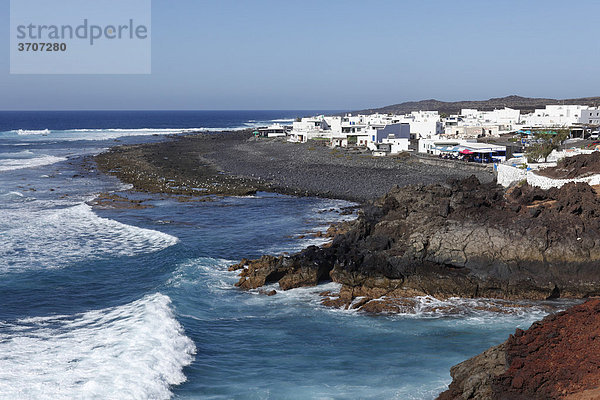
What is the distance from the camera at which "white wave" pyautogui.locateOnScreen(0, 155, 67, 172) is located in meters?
65.1

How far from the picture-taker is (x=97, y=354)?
15.9 metres

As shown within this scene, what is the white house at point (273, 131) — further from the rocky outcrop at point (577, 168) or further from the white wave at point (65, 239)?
the rocky outcrop at point (577, 168)

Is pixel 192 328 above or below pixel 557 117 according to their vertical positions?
below

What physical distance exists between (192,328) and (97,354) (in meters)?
3.32

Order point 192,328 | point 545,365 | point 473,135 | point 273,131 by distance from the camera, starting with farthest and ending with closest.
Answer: point 273,131 → point 473,135 → point 192,328 → point 545,365

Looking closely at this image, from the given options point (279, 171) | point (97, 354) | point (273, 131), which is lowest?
point (97, 354)

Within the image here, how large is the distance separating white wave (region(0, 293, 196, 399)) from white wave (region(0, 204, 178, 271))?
7.48m

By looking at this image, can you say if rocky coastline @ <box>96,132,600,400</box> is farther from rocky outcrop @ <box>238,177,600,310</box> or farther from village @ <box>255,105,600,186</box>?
village @ <box>255,105,600,186</box>

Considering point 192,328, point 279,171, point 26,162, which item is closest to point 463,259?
point 192,328

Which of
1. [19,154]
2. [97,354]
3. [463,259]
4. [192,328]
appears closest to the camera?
[97,354]

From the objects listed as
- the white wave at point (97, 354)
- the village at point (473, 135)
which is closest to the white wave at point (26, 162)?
the village at point (473, 135)

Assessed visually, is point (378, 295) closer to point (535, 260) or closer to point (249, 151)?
point (535, 260)

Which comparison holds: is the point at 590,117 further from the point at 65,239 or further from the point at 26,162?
the point at 26,162

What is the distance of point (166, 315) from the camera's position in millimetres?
18953
